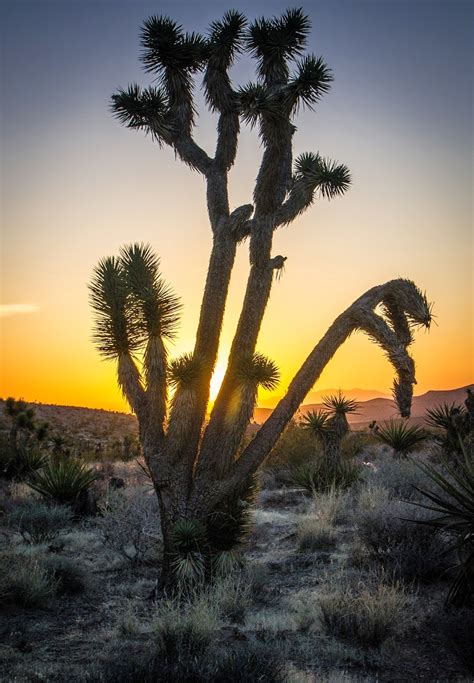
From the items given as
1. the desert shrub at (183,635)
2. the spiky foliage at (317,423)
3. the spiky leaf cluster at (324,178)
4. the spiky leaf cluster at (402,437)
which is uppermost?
the spiky leaf cluster at (324,178)

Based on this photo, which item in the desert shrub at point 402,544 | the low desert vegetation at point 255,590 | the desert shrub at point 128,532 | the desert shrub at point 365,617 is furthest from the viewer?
the desert shrub at point 128,532

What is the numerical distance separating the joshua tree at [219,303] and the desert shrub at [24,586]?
5.40 feet

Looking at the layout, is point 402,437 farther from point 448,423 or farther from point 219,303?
point 219,303

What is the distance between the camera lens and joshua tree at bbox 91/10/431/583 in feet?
29.2

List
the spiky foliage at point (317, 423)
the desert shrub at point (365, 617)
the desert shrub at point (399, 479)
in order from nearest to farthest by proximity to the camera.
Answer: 1. the desert shrub at point (365, 617)
2. the desert shrub at point (399, 479)
3. the spiky foliage at point (317, 423)

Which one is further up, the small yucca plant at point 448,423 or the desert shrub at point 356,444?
the small yucca plant at point 448,423

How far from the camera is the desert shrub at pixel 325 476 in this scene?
14.7m

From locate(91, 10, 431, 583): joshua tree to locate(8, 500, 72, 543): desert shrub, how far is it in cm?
412

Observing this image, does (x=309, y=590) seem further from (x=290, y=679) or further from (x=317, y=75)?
(x=317, y=75)

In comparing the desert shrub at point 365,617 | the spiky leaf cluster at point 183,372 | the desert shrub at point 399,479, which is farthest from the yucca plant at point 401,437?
the desert shrub at point 365,617

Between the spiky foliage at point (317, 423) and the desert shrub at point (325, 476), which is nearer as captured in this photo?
the desert shrub at point (325, 476)

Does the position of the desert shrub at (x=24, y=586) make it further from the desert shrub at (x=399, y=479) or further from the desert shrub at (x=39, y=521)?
the desert shrub at (x=399, y=479)

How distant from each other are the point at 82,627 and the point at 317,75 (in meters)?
8.49

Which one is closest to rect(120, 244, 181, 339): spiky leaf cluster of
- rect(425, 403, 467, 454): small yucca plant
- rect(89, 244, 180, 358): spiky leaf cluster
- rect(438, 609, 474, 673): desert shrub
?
rect(89, 244, 180, 358): spiky leaf cluster
